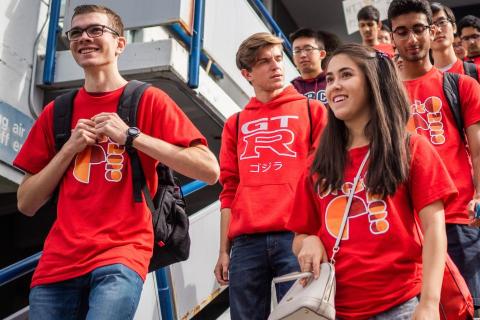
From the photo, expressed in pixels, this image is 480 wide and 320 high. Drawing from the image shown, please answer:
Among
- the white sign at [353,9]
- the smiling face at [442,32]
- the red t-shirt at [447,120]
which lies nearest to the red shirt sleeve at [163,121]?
the red t-shirt at [447,120]

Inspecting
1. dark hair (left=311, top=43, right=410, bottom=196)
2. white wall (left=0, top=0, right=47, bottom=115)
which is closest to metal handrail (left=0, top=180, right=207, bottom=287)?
dark hair (left=311, top=43, right=410, bottom=196)

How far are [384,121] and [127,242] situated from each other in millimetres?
1065

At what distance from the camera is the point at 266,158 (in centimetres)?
338

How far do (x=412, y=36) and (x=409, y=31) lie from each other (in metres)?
0.03

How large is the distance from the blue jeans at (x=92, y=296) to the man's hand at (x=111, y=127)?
503 millimetres

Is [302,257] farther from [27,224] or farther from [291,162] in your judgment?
[27,224]

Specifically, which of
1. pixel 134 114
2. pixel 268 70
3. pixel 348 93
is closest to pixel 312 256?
pixel 348 93

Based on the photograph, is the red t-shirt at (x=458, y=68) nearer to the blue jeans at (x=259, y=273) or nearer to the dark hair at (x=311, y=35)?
the dark hair at (x=311, y=35)

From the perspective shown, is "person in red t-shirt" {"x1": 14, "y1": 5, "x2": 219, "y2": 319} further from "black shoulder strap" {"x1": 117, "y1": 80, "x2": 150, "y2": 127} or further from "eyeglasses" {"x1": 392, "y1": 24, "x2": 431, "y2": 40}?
"eyeglasses" {"x1": 392, "y1": 24, "x2": 431, "y2": 40}

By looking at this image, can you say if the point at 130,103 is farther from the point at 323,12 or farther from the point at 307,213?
the point at 323,12

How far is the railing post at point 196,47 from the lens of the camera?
5062 mm

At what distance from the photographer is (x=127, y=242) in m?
2.58

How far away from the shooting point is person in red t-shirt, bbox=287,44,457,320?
2172mm

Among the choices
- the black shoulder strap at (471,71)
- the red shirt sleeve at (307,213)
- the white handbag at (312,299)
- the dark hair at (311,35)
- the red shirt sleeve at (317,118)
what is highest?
the dark hair at (311,35)
